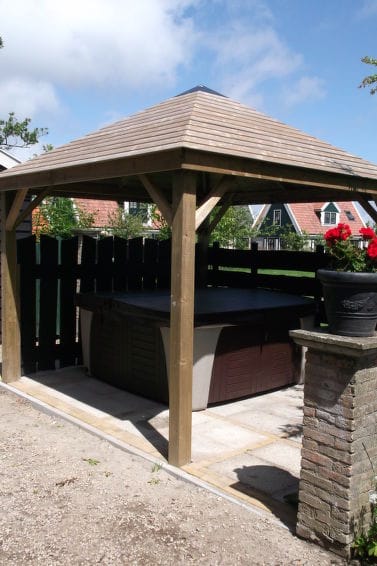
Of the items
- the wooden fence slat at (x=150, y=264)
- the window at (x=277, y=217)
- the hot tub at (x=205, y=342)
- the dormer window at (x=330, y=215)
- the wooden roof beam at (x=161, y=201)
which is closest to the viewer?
the wooden roof beam at (x=161, y=201)

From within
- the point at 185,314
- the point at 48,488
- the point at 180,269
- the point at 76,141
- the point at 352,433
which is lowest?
the point at 48,488

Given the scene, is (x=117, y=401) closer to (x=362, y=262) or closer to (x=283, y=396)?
(x=283, y=396)

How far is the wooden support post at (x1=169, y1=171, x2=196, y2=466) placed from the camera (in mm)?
4180

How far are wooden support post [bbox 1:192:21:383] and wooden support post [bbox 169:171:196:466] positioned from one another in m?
3.25

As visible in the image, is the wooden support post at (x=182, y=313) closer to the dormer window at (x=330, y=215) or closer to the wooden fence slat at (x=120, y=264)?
the wooden fence slat at (x=120, y=264)

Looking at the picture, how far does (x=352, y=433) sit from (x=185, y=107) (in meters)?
3.43

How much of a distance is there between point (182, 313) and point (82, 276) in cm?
374

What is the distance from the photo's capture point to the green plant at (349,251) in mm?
3242

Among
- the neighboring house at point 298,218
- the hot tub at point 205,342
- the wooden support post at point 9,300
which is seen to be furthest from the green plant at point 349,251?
the neighboring house at point 298,218

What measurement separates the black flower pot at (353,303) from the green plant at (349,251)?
145 mm

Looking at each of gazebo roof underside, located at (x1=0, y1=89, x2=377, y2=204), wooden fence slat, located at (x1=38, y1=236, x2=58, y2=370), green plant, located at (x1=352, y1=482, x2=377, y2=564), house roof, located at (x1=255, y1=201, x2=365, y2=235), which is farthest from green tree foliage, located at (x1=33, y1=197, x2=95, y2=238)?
house roof, located at (x1=255, y1=201, x2=365, y2=235)

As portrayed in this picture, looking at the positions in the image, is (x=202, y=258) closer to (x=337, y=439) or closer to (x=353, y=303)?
(x=353, y=303)

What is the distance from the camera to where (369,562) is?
308cm

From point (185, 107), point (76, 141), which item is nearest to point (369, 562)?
point (185, 107)
